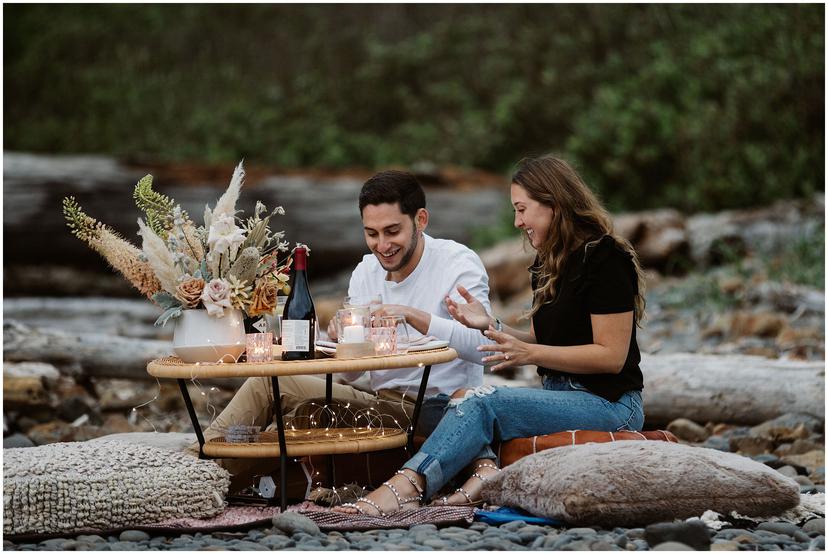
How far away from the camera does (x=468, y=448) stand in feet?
12.8

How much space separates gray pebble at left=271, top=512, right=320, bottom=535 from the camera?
348 cm

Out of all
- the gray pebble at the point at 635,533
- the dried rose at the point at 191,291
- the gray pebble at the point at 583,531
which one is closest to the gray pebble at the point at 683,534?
the gray pebble at the point at 635,533

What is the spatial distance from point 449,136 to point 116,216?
574cm

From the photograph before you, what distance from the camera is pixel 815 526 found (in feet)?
11.7

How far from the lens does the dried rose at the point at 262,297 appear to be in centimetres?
396

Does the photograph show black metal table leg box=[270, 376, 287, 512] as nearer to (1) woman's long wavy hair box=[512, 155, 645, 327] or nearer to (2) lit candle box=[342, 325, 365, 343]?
(2) lit candle box=[342, 325, 365, 343]

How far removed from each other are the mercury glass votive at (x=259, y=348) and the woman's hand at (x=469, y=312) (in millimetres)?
689

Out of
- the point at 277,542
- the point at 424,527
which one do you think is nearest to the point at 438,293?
the point at 424,527

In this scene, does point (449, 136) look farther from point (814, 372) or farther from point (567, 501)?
point (567, 501)

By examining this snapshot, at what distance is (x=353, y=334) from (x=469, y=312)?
46 centimetres

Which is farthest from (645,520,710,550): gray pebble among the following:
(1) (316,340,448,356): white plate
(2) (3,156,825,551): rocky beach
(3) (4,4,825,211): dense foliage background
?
(3) (4,4,825,211): dense foliage background

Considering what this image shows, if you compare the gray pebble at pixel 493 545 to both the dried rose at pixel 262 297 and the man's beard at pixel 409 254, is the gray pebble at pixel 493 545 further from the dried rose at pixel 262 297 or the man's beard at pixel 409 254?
the man's beard at pixel 409 254

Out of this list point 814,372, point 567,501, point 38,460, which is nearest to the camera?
point 567,501

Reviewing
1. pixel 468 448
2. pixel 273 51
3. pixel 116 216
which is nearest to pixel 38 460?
pixel 468 448
